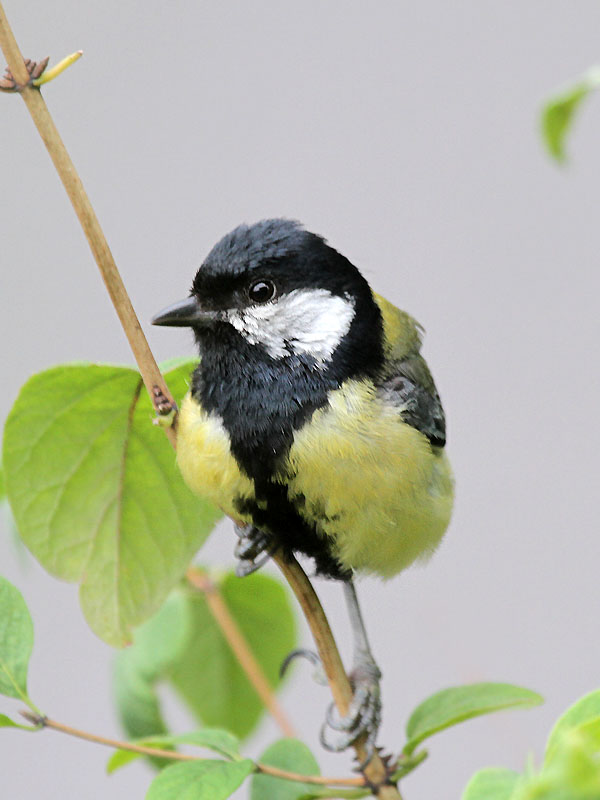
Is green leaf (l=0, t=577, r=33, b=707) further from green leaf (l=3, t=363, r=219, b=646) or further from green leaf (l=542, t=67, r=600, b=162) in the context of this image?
green leaf (l=542, t=67, r=600, b=162)

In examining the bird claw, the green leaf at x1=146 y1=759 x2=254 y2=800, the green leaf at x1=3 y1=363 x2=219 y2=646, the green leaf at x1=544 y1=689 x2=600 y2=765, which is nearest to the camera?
the green leaf at x1=544 y1=689 x2=600 y2=765

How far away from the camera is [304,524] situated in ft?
4.23

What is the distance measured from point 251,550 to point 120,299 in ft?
1.62

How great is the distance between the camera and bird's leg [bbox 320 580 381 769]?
1.24 meters

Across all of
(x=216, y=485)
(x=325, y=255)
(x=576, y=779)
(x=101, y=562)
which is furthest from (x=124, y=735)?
(x=576, y=779)

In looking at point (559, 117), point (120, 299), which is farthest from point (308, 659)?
point (559, 117)

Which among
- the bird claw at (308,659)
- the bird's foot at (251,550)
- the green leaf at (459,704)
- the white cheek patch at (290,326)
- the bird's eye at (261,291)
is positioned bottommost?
the bird claw at (308,659)

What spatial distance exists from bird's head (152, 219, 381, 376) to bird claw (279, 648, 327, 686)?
0.41m

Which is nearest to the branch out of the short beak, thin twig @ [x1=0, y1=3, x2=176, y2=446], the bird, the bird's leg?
thin twig @ [x1=0, y1=3, x2=176, y2=446]

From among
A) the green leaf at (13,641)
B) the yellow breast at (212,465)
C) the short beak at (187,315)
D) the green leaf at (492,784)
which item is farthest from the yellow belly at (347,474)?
the green leaf at (492,784)

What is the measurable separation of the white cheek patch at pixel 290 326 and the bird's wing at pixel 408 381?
0.36 feet

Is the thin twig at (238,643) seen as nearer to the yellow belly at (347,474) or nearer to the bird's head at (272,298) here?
the yellow belly at (347,474)

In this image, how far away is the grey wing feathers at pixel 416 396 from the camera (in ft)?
4.60

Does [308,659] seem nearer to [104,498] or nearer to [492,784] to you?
[104,498]
